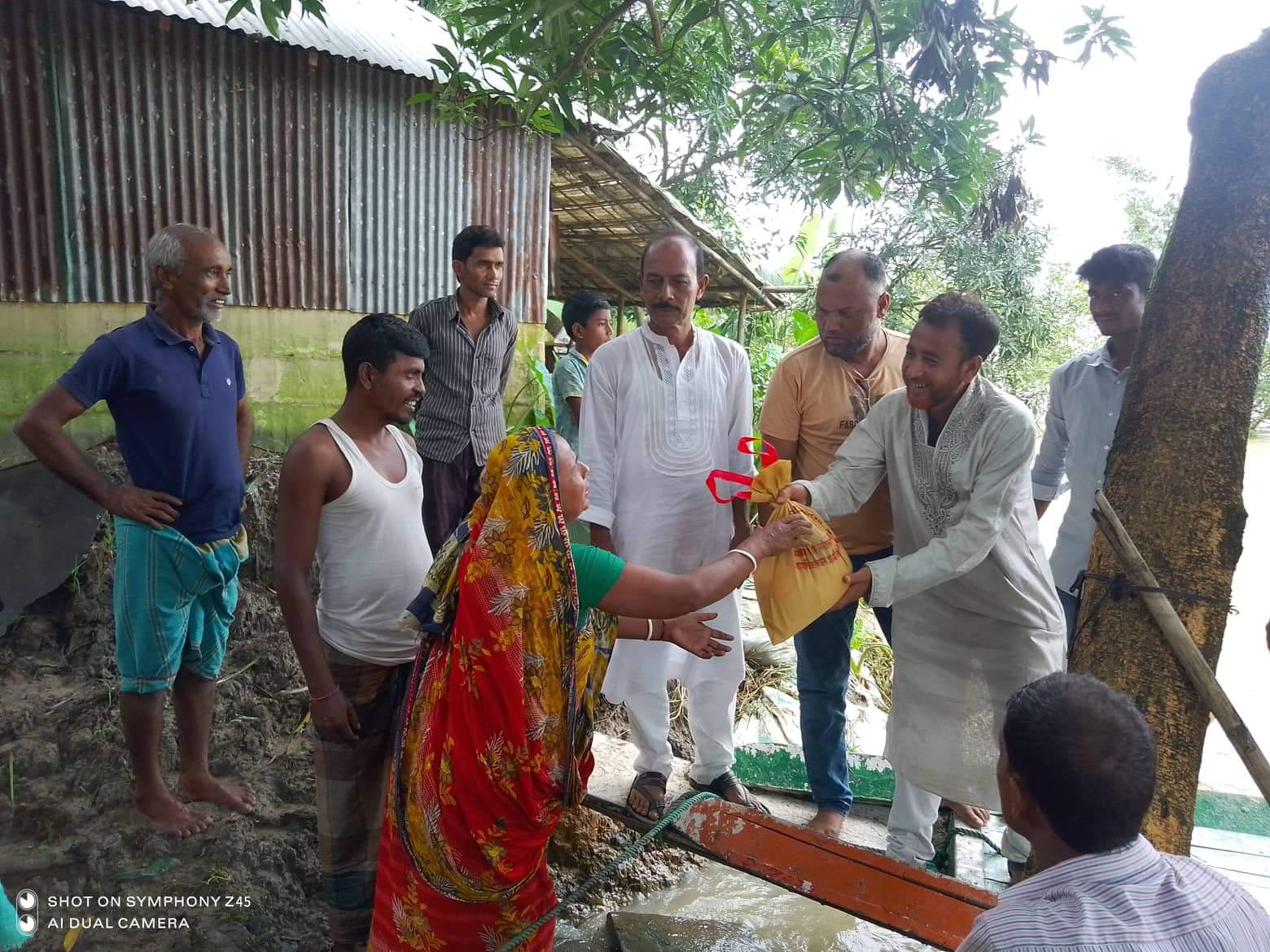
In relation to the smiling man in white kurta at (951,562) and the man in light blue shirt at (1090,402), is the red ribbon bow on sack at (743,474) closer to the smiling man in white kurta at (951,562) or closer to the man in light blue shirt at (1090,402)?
the smiling man in white kurta at (951,562)

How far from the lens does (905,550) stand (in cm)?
298

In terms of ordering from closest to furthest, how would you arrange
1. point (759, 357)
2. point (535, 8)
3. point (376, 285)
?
1. point (535, 8)
2. point (376, 285)
3. point (759, 357)

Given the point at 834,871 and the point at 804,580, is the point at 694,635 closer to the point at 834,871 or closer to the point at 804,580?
the point at 804,580

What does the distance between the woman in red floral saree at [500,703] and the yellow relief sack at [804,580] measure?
0.71 m

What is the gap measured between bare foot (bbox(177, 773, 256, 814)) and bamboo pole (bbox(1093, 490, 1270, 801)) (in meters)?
3.38

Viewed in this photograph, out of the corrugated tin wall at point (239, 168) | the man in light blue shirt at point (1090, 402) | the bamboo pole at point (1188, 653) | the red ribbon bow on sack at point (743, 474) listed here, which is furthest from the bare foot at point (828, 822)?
the corrugated tin wall at point (239, 168)

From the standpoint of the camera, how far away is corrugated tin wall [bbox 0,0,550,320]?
528 centimetres

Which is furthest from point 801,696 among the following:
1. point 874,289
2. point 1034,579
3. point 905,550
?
point 874,289

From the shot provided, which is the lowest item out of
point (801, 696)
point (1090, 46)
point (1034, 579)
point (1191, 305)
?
point (801, 696)

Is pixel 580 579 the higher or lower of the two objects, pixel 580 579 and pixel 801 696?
the higher

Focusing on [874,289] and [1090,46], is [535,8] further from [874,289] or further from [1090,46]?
[1090,46]

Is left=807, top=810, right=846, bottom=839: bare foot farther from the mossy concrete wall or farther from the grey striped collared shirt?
the mossy concrete wall

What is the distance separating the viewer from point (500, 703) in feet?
6.10

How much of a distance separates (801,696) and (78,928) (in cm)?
268
